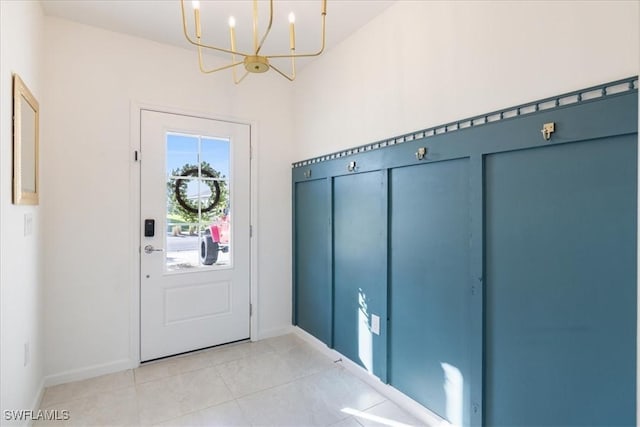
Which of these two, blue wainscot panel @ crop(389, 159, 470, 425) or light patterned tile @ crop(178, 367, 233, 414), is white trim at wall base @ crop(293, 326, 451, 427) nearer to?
blue wainscot panel @ crop(389, 159, 470, 425)

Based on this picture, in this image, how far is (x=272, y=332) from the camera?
128 inches

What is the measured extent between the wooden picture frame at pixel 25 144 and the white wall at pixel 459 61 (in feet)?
6.40

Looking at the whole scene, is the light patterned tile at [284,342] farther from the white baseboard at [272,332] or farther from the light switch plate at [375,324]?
the light switch plate at [375,324]

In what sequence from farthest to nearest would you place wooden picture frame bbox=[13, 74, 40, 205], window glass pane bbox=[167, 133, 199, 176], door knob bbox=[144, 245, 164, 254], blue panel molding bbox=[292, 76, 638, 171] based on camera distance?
window glass pane bbox=[167, 133, 199, 176] < door knob bbox=[144, 245, 164, 254] < wooden picture frame bbox=[13, 74, 40, 205] < blue panel molding bbox=[292, 76, 638, 171]

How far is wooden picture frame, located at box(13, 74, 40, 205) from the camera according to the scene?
1645 millimetres

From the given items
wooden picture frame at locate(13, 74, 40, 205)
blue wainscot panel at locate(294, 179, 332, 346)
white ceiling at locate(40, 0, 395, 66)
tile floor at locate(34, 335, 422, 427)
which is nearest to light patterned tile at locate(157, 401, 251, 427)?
tile floor at locate(34, 335, 422, 427)

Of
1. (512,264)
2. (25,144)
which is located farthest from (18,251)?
(512,264)

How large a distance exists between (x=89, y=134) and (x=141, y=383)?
6.04 feet

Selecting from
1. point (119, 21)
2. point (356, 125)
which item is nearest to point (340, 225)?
point (356, 125)

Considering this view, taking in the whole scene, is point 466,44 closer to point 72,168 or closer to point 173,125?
point 173,125

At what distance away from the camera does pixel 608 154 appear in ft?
4.06

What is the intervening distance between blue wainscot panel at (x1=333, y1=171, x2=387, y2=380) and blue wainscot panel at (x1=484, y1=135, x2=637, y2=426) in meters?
0.74

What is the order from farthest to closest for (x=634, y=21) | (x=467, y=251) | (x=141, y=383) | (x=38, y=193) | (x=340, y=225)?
1. (x=340, y=225)
2. (x=141, y=383)
3. (x=38, y=193)
4. (x=467, y=251)
5. (x=634, y=21)

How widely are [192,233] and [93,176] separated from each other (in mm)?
831
